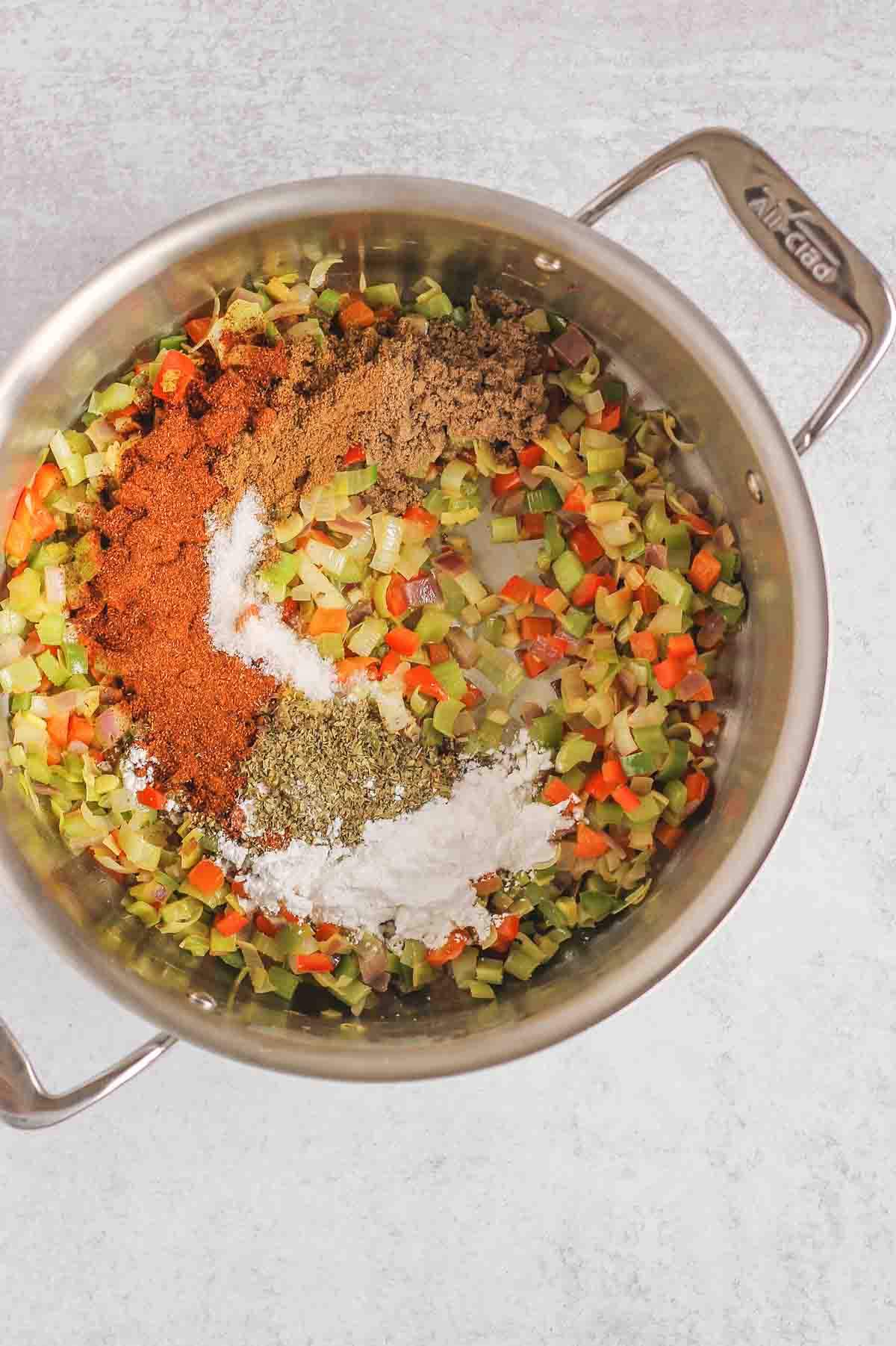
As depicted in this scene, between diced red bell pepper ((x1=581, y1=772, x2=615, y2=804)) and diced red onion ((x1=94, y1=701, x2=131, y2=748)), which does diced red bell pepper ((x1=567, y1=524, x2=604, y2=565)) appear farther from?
diced red onion ((x1=94, y1=701, x2=131, y2=748))

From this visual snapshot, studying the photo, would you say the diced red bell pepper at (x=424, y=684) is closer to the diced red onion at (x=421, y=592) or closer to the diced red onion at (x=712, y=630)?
the diced red onion at (x=421, y=592)

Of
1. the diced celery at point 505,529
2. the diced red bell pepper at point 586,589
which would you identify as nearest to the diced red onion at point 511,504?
the diced celery at point 505,529

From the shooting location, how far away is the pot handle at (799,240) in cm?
114

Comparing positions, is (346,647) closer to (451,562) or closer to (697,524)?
(451,562)

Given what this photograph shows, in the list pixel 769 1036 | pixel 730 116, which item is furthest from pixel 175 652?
pixel 730 116

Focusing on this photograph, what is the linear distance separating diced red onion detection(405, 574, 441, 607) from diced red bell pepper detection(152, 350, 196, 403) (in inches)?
14.3

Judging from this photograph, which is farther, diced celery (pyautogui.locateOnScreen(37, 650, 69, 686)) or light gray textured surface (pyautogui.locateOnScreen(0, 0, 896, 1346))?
light gray textured surface (pyautogui.locateOnScreen(0, 0, 896, 1346))

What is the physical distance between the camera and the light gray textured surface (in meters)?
1.44

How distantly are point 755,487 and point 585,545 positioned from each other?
0.24m

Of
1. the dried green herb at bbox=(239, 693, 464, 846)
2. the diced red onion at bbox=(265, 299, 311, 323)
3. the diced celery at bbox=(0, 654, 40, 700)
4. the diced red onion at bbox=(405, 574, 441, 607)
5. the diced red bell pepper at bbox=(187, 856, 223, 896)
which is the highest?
the diced red onion at bbox=(265, 299, 311, 323)

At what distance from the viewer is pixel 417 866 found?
52.2 inches

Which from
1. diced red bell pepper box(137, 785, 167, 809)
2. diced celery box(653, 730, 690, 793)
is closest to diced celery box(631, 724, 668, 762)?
diced celery box(653, 730, 690, 793)

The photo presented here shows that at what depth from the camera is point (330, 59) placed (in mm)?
1449

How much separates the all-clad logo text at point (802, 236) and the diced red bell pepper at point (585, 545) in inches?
15.5
